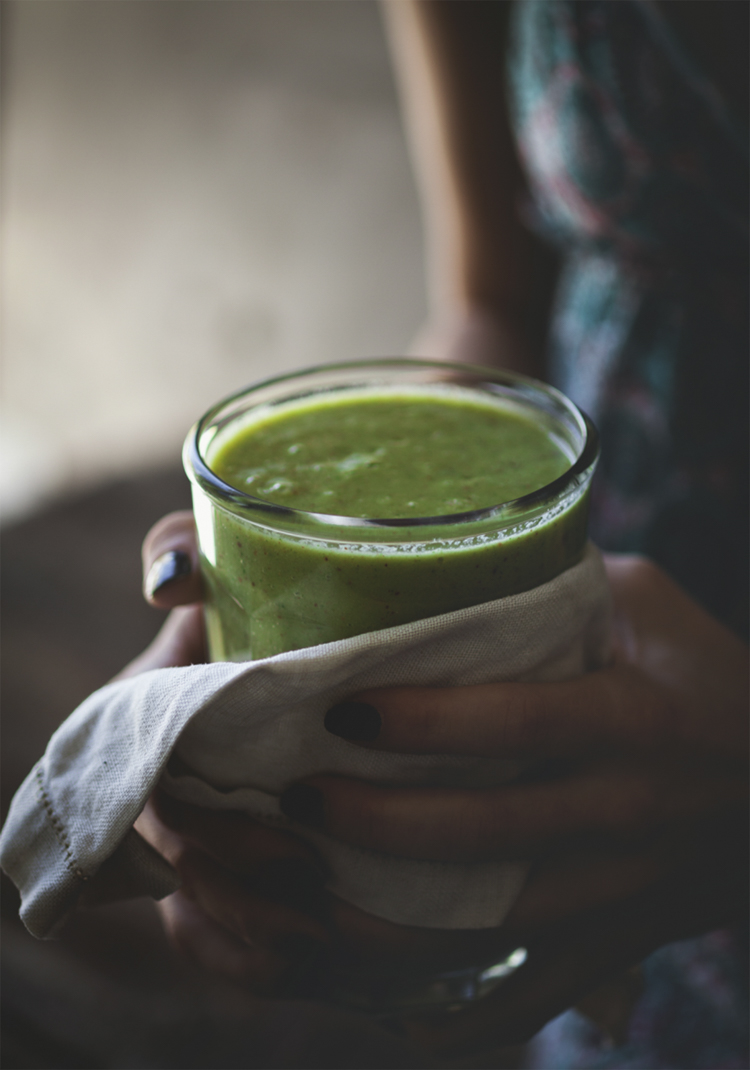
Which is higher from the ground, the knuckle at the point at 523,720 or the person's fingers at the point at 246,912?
the knuckle at the point at 523,720

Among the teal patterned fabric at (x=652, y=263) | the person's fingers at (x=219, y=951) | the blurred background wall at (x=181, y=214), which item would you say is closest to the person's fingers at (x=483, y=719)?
the person's fingers at (x=219, y=951)

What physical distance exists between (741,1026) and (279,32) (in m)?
2.64

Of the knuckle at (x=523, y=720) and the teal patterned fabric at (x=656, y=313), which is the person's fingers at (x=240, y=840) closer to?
the knuckle at (x=523, y=720)

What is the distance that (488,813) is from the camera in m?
0.53

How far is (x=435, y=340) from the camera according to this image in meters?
1.38

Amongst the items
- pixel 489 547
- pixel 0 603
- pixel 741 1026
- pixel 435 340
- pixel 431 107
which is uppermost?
pixel 431 107

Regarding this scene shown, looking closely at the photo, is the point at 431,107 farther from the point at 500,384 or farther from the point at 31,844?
the point at 31,844

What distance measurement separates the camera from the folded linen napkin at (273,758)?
1.54 feet

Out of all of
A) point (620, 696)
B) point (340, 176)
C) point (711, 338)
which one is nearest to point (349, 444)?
point (620, 696)

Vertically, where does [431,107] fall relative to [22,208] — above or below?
above

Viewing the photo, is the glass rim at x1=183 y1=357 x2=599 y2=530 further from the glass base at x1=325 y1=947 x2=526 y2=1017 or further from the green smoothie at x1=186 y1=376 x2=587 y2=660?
the glass base at x1=325 y1=947 x2=526 y2=1017

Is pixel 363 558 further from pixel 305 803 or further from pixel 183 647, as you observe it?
pixel 183 647

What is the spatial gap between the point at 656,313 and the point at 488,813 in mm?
762

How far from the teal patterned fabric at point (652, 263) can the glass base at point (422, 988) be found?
535 mm
